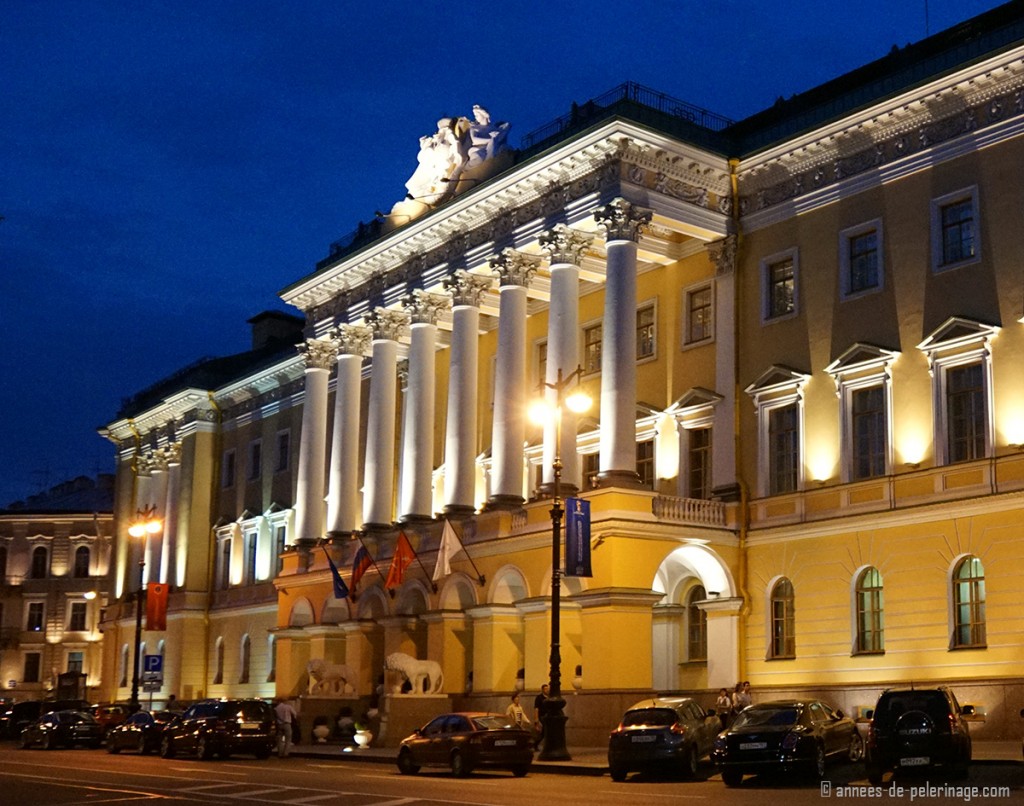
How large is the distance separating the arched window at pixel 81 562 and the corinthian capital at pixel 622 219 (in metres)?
67.6

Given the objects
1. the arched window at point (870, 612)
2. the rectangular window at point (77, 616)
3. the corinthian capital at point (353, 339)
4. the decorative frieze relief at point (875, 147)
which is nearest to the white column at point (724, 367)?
the decorative frieze relief at point (875, 147)

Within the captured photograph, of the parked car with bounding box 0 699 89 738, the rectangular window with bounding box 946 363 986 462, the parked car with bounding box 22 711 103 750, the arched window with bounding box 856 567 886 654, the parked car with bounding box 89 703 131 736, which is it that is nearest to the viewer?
the rectangular window with bounding box 946 363 986 462

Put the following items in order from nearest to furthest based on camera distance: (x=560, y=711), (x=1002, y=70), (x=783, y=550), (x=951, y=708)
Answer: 1. (x=951, y=708)
2. (x=560, y=711)
3. (x=1002, y=70)
4. (x=783, y=550)

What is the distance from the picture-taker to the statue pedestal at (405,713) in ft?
152

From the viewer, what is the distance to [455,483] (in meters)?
48.7

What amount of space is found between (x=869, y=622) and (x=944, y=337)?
7664mm

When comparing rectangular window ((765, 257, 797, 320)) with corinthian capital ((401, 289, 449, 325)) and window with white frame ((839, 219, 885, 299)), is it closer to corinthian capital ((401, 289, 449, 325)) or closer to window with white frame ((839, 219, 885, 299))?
window with white frame ((839, 219, 885, 299))

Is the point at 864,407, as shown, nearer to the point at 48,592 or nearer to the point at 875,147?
the point at 875,147

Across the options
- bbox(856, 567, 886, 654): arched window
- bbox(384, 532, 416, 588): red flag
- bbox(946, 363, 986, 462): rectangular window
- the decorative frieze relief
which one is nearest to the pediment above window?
bbox(946, 363, 986, 462): rectangular window

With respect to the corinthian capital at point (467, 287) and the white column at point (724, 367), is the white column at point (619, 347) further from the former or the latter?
the corinthian capital at point (467, 287)

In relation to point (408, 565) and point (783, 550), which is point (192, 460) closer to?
point (408, 565)

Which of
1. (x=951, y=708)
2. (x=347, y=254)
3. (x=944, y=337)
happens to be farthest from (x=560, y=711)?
(x=347, y=254)

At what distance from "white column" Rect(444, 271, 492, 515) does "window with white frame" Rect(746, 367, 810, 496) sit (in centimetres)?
1009

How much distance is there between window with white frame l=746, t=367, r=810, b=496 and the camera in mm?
42344
